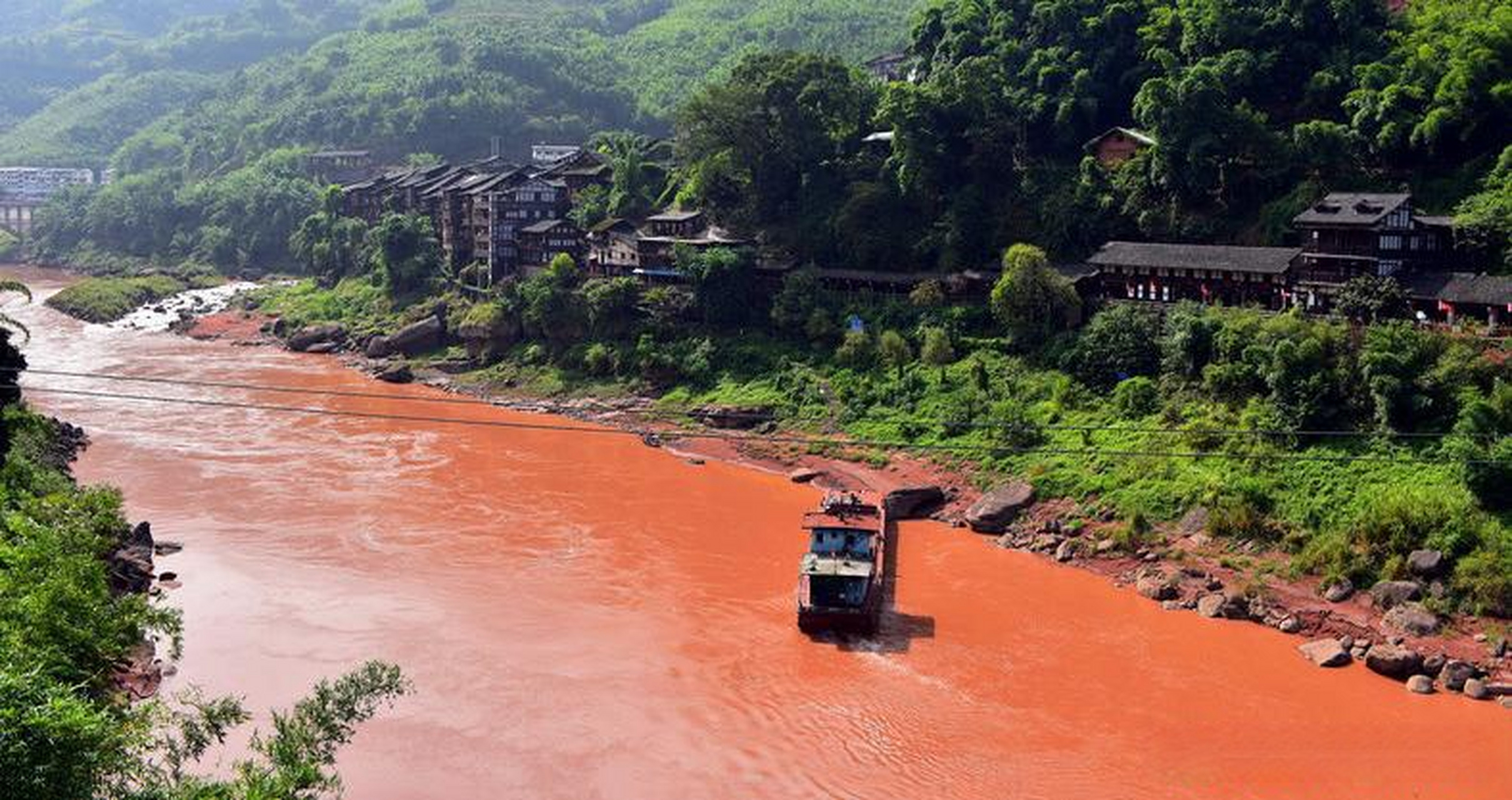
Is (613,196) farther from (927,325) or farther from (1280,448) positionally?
(1280,448)

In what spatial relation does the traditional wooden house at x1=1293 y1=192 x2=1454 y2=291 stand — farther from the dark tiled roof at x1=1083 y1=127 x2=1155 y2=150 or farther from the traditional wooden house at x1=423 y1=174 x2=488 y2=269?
the traditional wooden house at x1=423 y1=174 x2=488 y2=269

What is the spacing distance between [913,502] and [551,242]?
1196 inches

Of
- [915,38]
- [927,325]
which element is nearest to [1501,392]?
[927,325]

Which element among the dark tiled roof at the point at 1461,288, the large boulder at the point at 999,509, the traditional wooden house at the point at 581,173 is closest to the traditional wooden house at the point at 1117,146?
the dark tiled roof at the point at 1461,288

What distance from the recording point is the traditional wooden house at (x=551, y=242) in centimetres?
5712

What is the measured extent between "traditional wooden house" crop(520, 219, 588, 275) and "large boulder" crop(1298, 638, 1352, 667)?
39.3 meters

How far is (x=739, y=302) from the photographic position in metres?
45.8

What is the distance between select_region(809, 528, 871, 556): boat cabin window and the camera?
26453mm

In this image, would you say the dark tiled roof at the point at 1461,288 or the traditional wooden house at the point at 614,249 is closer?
the dark tiled roof at the point at 1461,288

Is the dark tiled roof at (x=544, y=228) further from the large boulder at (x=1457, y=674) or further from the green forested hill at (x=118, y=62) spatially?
the green forested hill at (x=118, y=62)

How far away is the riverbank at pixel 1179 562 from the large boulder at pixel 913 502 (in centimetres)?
10

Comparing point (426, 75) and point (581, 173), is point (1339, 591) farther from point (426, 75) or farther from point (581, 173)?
point (426, 75)

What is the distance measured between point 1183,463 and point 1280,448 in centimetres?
219

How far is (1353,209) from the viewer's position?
33.0 metres
